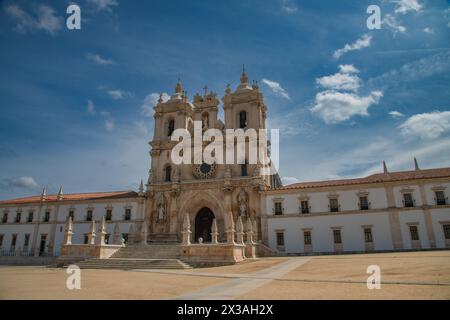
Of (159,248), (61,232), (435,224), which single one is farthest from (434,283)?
(61,232)

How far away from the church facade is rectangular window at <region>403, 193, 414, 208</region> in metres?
0.09

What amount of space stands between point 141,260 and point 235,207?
14.5 m

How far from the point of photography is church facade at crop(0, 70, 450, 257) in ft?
94.6

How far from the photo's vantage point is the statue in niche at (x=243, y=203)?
3266 centimetres

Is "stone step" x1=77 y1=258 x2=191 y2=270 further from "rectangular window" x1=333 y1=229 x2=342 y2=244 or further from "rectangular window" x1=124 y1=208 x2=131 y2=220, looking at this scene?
"rectangular window" x1=333 y1=229 x2=342 y2=244

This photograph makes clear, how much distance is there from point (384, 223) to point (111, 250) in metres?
25.6

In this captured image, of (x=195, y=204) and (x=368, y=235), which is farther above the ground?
(x=195, y=204)

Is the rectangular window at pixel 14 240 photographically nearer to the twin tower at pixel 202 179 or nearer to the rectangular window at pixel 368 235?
the twin tower at pixel 202 179

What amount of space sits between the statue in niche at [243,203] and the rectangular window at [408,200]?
15.9 meters

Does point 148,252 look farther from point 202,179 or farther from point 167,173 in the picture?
point 167,173

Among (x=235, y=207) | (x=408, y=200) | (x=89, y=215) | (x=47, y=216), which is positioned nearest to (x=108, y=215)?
(x=89, y=215)

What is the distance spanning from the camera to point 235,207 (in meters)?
33.2

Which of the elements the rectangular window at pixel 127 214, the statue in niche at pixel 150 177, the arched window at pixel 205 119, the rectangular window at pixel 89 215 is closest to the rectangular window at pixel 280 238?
the statue in niche at pixel 150 177

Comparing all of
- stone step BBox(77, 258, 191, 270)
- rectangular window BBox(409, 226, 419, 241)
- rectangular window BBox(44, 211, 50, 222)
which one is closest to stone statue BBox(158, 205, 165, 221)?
stone step BBox(77, 258, 191, 270)
